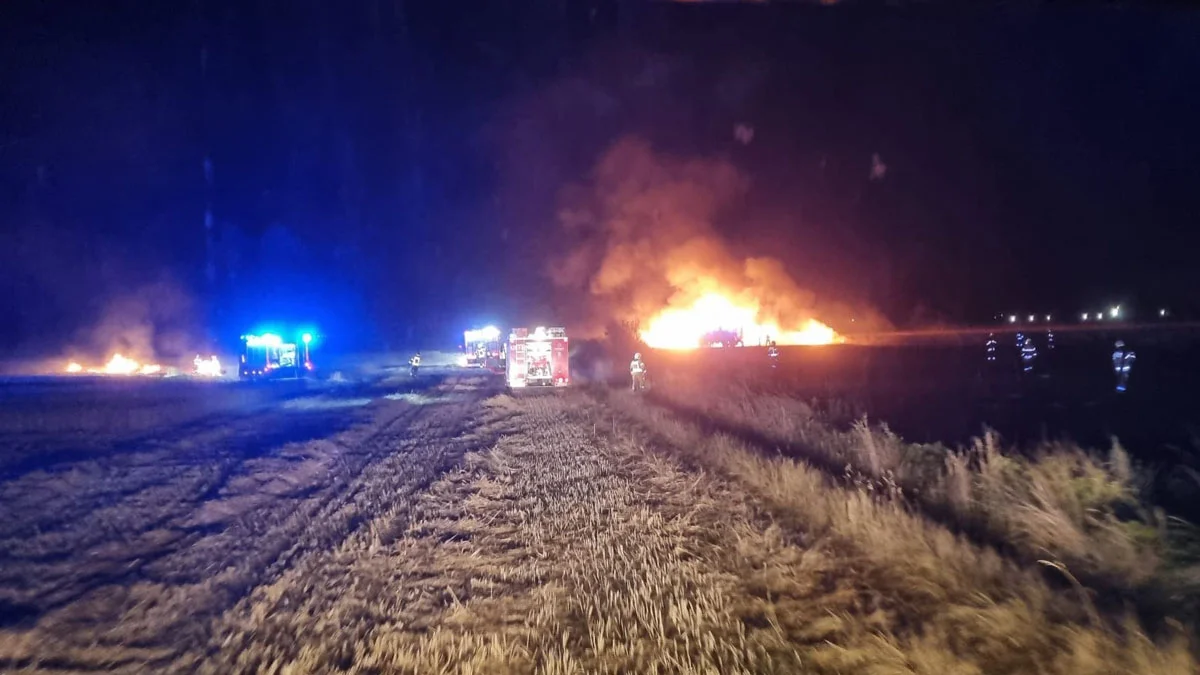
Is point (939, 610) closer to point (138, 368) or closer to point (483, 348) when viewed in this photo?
point (483, 348)

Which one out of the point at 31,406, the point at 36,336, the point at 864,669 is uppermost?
the point at 36,336

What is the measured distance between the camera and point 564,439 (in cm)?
1947

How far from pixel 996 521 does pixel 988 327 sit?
190 ft

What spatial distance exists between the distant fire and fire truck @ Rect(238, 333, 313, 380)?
1698 centimetres

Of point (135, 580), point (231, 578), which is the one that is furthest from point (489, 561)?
point (135, 580)

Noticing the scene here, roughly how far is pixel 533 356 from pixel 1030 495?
25998 mm

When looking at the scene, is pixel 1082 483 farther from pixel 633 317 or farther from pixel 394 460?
pixel 633 317

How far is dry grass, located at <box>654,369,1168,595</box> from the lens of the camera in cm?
816

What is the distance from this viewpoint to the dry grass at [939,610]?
239 inches

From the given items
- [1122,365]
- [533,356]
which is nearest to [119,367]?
[533,356]

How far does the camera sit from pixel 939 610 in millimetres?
7281

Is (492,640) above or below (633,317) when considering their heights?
below

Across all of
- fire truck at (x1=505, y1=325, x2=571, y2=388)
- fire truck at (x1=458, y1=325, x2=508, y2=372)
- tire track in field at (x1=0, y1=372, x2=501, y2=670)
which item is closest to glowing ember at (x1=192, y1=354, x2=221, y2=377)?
fire truck at (x1=458, y1=325, x2=508, y2=372)

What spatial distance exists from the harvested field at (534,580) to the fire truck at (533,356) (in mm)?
19184
